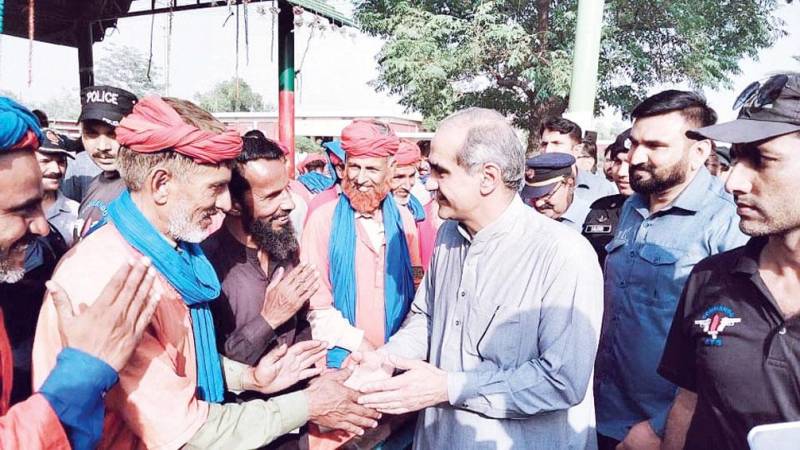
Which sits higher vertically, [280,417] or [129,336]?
[129,336]

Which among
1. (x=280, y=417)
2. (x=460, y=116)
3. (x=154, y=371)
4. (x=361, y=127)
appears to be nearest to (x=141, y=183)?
(x=154, y=371)

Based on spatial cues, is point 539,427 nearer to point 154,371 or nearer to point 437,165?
point 437,165

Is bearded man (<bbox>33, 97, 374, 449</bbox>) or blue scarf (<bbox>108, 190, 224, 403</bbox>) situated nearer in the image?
bearded man (<bbox>33, 97, 374, 449</bbox>)

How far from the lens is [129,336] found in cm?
143

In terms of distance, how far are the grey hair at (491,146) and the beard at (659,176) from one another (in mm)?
983

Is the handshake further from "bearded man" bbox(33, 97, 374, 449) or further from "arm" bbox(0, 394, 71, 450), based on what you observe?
"arm" bbox(0, 394, 71, 450)

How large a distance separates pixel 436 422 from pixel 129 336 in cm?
122

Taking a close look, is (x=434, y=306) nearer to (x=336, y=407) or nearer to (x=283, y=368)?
(x=336, y=407)

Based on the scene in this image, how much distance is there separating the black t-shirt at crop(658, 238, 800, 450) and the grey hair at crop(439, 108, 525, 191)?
761mm

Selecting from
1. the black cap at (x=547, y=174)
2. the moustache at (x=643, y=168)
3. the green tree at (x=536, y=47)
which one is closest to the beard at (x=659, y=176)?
the moustache at (x=643, y=168)

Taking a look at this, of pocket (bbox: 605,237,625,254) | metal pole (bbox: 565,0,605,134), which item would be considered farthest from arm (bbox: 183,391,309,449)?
metal pole (bbox: 565,0,605,134)

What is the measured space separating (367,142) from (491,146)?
1.71 m

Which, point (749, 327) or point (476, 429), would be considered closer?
point (749, 327)

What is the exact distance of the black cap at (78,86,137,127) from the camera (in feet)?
11.9
